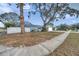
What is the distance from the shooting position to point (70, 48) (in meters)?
3.02

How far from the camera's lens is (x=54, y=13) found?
3057 mm

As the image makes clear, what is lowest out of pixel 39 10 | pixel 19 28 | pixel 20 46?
pixel 20 46

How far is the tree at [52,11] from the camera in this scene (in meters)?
3.01

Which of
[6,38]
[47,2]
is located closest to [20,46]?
[6,38]

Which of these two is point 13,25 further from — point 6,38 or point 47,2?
point 47,2

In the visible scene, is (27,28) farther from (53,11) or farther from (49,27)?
(53,11)

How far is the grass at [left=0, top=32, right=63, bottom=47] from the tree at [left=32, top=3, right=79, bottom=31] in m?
0.10

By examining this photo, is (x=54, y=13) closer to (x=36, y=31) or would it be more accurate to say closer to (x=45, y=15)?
(x=45, y=15)

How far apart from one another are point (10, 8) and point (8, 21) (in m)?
Answer: 0.16

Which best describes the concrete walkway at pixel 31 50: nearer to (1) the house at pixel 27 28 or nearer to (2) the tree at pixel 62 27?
(2) the tree at pixel 62 27

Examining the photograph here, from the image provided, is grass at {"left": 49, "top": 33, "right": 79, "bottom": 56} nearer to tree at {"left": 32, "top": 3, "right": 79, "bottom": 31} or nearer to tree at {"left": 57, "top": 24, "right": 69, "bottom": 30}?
tree at {"left": 57, "top": 24, "right": 69, "bottom": 30}

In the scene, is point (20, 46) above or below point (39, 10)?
below

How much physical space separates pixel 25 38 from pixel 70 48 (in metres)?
0.55

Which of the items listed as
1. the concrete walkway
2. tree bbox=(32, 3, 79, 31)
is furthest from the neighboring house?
the concrete walkway
